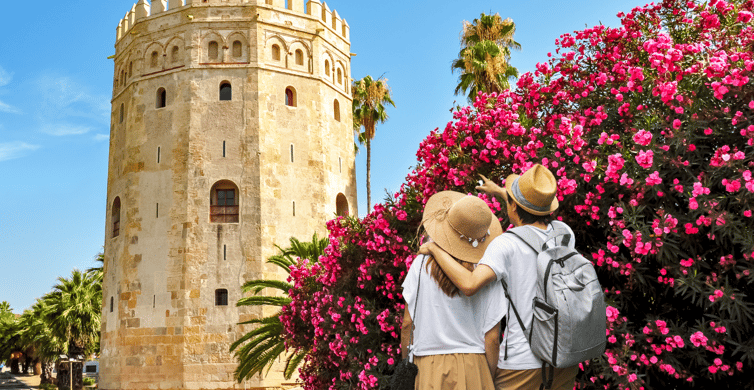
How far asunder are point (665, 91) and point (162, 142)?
20637 millimetres

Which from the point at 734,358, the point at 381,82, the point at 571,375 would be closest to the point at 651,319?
the point at 734,358

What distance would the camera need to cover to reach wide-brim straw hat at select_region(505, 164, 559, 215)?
353 cm

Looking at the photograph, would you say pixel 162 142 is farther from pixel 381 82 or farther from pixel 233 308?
pixel 381 82

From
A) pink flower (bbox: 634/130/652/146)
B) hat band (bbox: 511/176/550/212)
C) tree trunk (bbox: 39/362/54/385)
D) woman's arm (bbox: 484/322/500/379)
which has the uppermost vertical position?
pink flower (bbox: 634/130/652/146)

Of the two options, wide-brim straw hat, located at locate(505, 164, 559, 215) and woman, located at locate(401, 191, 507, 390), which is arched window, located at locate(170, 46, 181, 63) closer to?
woman, located at locate(401, 191, 507, 390)

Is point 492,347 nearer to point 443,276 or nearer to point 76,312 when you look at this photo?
point 443,276

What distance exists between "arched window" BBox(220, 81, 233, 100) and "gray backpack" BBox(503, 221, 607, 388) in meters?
21.6

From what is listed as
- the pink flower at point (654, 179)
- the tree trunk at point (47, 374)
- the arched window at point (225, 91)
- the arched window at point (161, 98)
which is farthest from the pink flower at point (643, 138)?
the tree trunk at point (47, 374)

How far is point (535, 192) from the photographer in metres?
3.53

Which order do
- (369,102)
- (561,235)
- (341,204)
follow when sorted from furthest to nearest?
(369,102) < (341,204) < (561,235)

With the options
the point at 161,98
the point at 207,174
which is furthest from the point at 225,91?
the point at 207,174

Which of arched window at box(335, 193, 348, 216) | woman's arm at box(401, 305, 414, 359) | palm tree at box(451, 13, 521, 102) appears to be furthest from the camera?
arched window at box(335, 193, 348, 216)

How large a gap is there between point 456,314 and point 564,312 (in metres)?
0.55

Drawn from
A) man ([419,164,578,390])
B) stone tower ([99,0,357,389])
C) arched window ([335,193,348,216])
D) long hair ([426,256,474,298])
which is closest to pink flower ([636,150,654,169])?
man ([419,164,578,390])
